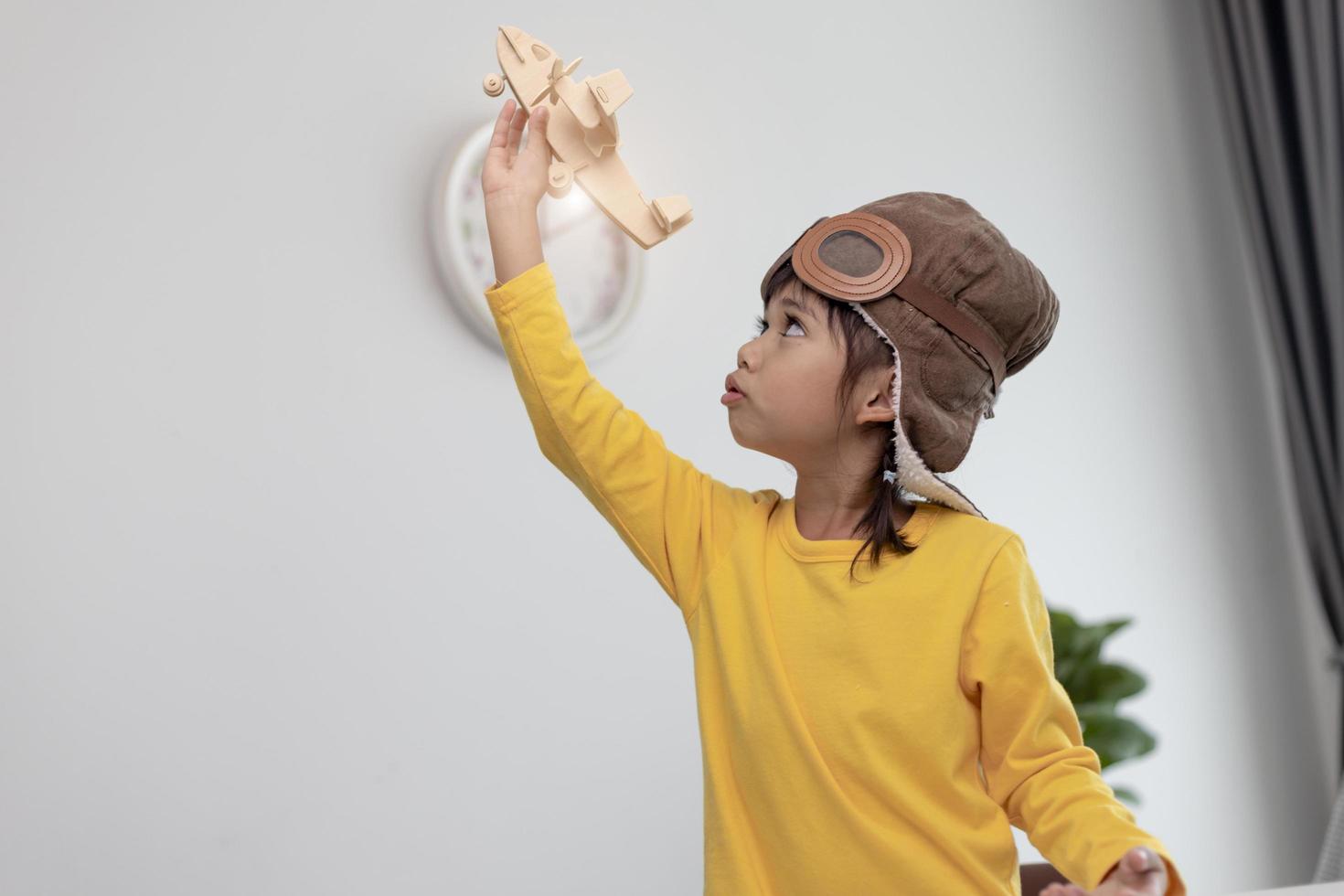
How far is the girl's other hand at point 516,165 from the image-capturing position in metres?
1.05

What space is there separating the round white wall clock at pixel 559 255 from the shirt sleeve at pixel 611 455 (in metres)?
0.61

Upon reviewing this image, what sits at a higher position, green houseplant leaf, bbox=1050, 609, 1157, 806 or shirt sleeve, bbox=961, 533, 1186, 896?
shirt sleeve, bbox=961, 533, 1186, 896

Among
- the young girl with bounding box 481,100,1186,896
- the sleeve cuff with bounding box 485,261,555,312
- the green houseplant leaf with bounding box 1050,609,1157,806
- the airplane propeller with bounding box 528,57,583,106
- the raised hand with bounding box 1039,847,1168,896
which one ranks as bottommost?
the green houseplant leaf with bounding box 1050,609,1157,806

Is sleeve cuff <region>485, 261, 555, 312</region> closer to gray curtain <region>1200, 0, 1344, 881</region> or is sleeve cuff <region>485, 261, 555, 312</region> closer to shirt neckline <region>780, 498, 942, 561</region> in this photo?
shirt neckline <region>780, 498, 942, 561</region>

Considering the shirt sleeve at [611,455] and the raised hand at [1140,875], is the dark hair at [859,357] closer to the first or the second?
the shirt sleeve at [611,455]

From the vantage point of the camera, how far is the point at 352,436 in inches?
62.8

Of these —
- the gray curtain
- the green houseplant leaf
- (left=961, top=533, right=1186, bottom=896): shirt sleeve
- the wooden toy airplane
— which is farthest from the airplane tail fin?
the gray curtain

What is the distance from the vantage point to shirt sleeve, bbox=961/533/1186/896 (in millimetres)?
958

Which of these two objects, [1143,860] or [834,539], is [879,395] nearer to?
[834,539]

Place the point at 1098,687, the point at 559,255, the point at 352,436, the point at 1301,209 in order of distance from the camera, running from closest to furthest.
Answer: the point at 352,436, the point at 559,255, the point at 1098,687, the point at 1301,209

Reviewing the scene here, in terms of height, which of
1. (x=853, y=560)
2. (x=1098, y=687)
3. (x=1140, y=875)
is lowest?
(x=1098, y=687)

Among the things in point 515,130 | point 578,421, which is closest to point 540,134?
point 515,130

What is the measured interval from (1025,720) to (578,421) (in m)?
0.45

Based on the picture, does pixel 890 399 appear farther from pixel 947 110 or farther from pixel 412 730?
pixel 947 110
